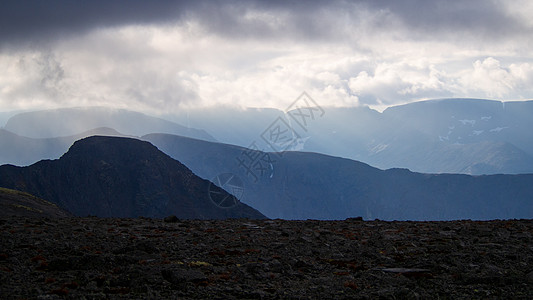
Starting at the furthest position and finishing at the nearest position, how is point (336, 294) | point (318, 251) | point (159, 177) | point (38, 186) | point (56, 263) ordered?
point (159, 177)
point (38, 186)
point (318, 251)
point (56, 263)
point (336, 294)

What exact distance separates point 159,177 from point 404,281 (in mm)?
183908

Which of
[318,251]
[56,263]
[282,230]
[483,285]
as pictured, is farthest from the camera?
[282,230]

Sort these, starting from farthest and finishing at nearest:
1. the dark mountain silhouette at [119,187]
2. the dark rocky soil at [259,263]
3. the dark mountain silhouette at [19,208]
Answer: the dark mountain silhouette at [119,187]
the dark mountain silhouette at [19,208]
the dark rocky soil at [259,263]

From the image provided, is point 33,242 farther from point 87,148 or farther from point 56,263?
point 87,148

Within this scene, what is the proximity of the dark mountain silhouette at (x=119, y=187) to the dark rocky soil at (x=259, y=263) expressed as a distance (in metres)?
150

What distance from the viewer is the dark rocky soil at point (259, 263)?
53.7ft

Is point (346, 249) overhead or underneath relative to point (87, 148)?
underneath

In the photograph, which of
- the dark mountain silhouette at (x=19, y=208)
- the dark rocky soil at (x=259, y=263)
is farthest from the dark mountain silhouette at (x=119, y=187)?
the dark rocky soil at (x=259, y=263)

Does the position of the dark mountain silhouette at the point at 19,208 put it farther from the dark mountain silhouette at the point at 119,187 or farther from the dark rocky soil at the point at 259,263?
the dark mountain silhouette at the point at 119,187

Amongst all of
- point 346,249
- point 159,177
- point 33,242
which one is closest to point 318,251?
point 346,249

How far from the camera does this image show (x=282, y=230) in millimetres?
32062

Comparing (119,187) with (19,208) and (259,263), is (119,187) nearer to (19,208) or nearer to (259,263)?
(19,208)

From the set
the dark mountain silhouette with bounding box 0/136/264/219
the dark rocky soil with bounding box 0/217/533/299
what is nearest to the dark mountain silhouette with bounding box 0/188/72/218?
the dark rocky soil with bounding box 0/217/533/299

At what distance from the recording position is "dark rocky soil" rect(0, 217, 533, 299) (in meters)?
16.4
